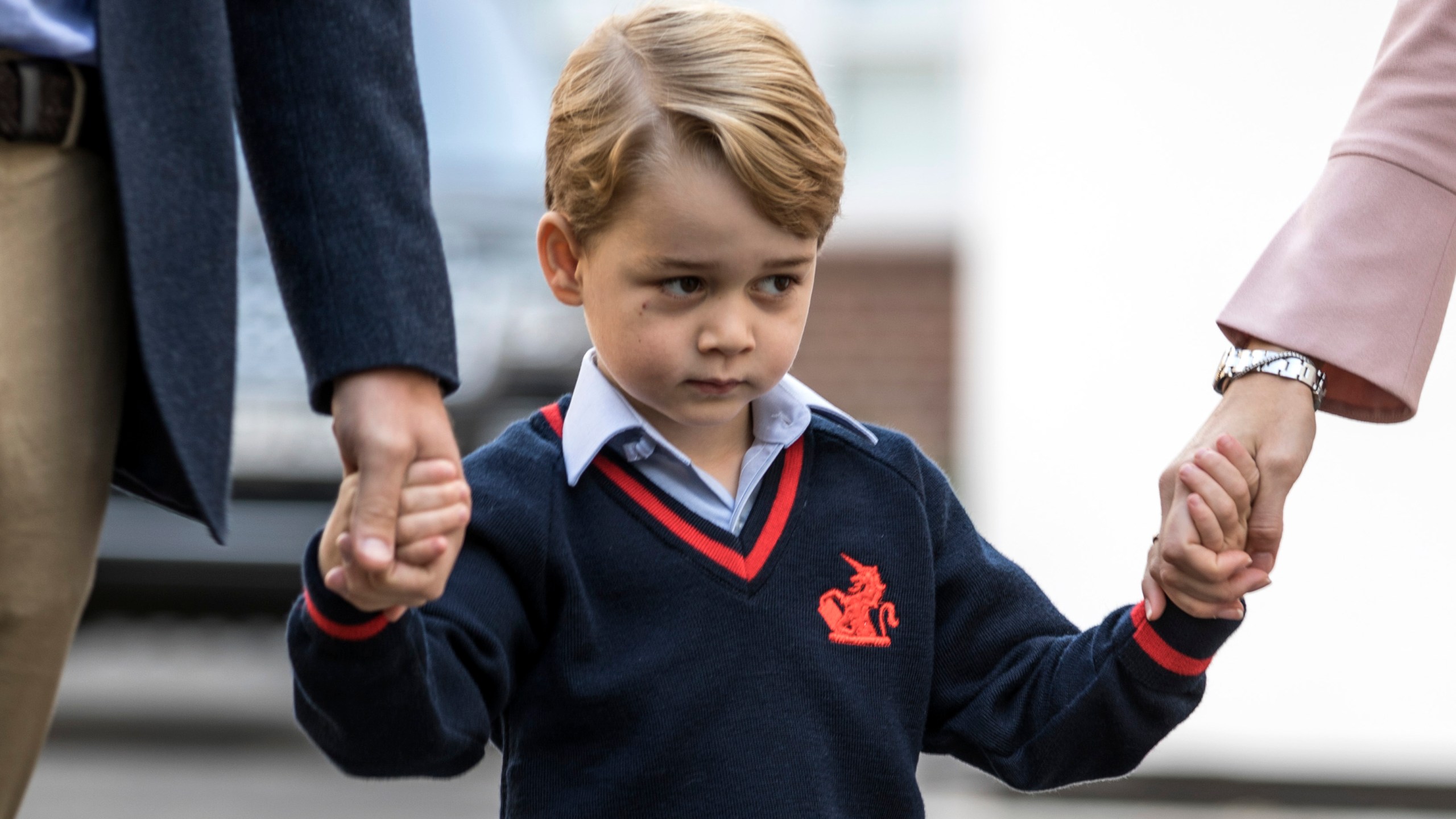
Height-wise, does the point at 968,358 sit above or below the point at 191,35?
below

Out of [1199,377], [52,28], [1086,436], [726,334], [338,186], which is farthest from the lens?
[1086,436]

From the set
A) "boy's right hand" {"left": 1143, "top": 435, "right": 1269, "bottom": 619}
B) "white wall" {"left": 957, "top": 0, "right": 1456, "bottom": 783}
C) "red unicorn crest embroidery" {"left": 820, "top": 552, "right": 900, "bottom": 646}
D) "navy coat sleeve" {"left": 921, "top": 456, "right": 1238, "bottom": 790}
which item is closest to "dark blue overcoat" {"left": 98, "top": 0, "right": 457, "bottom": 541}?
"red unicorn crest embroidery" {"left": 820, "top": 552, "right": 900, "bottom": 646}

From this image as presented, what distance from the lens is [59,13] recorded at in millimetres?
1413

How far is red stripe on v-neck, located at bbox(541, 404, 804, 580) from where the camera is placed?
1691mm

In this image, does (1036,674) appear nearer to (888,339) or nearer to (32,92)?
(32,92)

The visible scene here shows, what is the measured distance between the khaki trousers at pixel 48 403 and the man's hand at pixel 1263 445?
39.9 inches

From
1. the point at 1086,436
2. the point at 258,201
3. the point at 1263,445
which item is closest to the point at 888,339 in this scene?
the point at 1086,436

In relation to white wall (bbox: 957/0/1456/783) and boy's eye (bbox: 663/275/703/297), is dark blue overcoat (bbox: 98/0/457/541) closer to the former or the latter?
boy's eye (bbox: 663/275/703/297)

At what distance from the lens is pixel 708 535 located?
1.70m

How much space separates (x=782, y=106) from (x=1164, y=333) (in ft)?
13.6

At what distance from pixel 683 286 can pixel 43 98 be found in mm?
588

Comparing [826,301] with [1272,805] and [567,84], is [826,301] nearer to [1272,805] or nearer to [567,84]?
[1272,805]

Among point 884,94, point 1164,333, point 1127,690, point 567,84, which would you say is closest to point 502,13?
point 1164,333

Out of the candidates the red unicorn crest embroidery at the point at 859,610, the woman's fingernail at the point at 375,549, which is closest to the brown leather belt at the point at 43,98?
the woman's fingernail at the point at 375,549
